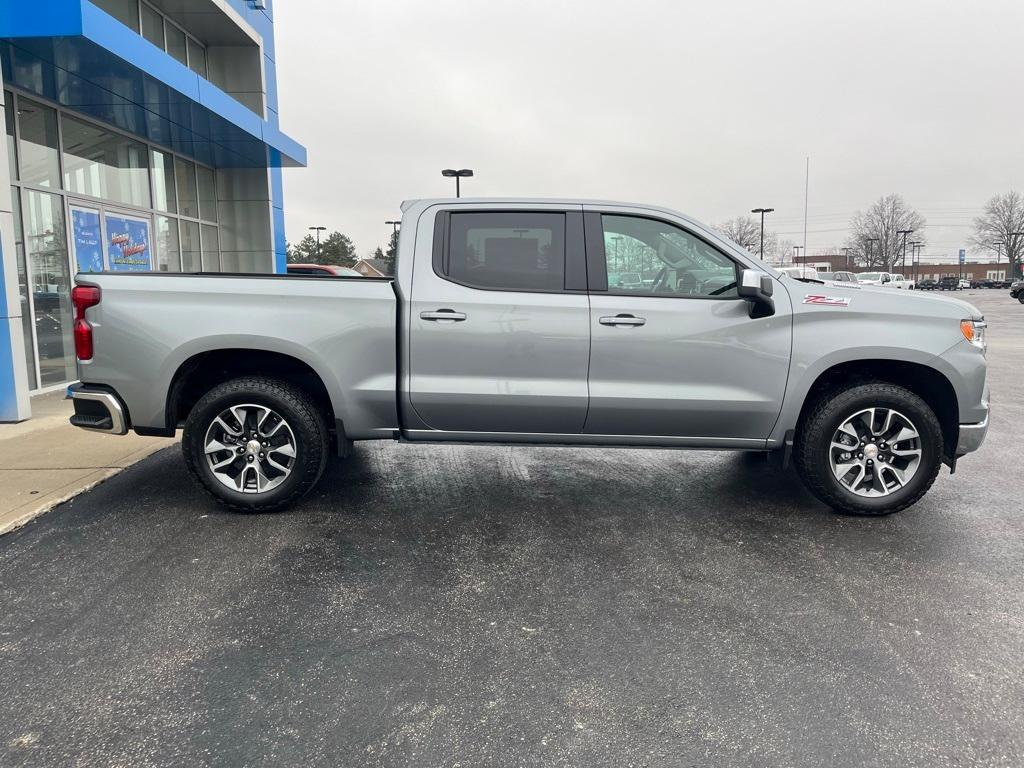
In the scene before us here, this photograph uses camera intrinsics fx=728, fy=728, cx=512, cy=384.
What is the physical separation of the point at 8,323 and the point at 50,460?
92.2 inches

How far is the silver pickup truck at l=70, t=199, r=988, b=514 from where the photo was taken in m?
4.47

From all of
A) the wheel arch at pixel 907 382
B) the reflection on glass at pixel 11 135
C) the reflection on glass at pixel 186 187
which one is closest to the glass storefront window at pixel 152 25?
the reflection on glass at pixel 186 187

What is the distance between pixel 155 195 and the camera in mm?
12500

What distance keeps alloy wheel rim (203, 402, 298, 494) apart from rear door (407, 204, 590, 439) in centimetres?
90

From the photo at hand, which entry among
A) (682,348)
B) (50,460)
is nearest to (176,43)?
(50,460)

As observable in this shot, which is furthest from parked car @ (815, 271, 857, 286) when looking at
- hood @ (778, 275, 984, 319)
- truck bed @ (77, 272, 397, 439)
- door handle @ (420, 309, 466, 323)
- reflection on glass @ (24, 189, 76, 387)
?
reflection on glass @ (24, 189, 76, 387)

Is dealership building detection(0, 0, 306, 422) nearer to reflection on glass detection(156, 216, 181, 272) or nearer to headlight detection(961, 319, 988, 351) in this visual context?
reflection on glass detection(156, 216, 181, 272)

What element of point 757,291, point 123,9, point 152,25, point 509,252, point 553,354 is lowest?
point 553,354

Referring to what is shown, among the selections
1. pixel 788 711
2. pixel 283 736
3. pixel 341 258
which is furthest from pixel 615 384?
pixel 341 258

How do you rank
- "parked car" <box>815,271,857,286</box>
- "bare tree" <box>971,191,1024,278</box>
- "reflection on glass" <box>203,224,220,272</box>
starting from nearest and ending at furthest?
1. "parked car" <box>815,271,857,286</box>
2. "reflection on glass" <box>203,224,220,272</box>
3. "bare tree" <box>971,191,1024,278</box>

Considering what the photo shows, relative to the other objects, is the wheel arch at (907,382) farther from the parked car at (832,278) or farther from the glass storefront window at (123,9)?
the glass storefront window at (123,9)

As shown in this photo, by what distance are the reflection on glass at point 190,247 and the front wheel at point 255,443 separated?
33.8 feet

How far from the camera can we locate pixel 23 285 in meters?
9.10

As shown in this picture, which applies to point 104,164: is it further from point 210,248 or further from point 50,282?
point 210,248
